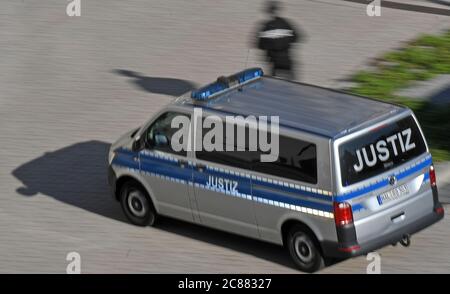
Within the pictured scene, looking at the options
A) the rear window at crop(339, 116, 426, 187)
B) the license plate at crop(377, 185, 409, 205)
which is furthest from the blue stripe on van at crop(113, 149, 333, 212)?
the license plate at crop(377, 185, 409, 205)

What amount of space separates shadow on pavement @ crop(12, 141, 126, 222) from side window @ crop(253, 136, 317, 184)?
2.70m

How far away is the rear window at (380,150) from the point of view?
1201 cm

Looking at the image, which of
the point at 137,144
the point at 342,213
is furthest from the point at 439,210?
the point at 137,144

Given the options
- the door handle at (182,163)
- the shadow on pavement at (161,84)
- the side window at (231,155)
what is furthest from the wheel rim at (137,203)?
the shadow on pavement at (161,84)

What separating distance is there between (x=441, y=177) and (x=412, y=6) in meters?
7.23

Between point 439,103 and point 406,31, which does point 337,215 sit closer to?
point 439,103

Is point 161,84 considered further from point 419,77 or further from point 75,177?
point 419,77

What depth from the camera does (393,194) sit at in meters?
12.3

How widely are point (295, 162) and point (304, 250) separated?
96cm

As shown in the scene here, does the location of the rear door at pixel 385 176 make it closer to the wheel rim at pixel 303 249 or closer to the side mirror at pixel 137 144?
the wheel rim at pixel 303 249

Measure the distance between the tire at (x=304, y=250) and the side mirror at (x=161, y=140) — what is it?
1.88 m

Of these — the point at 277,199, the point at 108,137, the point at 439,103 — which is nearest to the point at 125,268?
the point at 277,199

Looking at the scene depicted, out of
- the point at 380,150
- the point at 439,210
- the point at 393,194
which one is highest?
the point at 380,150

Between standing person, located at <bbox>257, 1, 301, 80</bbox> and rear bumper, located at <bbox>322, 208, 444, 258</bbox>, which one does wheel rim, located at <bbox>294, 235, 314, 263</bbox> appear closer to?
rear bumper, located at <bbox>322, 208, 444, 258</bbox>
